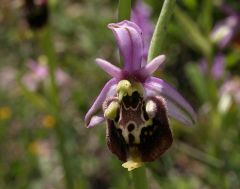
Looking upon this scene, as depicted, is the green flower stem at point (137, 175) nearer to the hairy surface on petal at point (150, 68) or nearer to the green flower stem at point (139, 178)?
the green flower stem at point (139, 178)

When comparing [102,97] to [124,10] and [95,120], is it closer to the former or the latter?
[95,120]

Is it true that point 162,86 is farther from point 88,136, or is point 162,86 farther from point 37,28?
point 88,136

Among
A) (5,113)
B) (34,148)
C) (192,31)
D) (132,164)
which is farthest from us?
(5,113)

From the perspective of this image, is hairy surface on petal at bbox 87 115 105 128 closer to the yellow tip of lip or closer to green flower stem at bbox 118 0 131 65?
the yellow tip of lip

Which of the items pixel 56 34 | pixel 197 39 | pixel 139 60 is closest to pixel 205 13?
pixel 197 39

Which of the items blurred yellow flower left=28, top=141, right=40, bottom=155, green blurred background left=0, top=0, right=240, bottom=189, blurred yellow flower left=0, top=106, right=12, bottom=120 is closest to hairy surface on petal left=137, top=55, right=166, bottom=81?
green blurred background left=0, top=0, right=240, bottom=189

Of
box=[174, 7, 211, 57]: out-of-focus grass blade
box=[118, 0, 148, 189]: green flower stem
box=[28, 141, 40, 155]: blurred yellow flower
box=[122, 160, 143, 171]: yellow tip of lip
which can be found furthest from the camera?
box=[28, 141, 40, 155]: blurred yellow flower

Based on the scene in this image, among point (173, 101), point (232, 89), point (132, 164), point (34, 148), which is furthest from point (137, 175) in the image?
point (34, 148)
